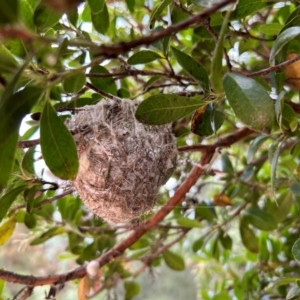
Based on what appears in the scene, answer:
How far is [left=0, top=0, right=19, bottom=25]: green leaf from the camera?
42 cm

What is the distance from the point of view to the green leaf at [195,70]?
0.78 meters

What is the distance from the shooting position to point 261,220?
1.26m

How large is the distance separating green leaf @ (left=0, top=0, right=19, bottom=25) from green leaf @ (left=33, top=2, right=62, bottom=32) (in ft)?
0.63

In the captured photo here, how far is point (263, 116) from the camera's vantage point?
630 millimetres

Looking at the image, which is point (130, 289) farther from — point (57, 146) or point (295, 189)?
point (57, 146)

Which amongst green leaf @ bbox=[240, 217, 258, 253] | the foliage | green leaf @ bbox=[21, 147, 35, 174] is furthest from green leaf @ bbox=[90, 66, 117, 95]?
green leaf @ bbox=[240, 217, 258, 253]

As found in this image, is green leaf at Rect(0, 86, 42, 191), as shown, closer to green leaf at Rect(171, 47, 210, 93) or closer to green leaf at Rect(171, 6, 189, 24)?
green leaf at Rect(171, 47, 210, 93)

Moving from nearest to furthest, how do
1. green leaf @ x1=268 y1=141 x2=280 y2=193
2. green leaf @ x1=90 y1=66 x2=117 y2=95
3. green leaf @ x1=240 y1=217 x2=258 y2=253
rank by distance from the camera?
green leaf @ x1=268 y1=141 x2=280 y2=193 < green leaf @ x1=90 y1=66 x2=117 y2=95 < green leaf @ x1=240 y1=217 x2=258 y2=253

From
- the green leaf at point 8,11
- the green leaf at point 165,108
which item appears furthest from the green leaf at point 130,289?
the green leaf at point 8,11

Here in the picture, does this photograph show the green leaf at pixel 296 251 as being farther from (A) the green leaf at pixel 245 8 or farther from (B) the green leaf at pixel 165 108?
(A) the green leaf at pixel 245 8

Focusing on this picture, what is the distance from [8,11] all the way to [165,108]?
0.39 meters

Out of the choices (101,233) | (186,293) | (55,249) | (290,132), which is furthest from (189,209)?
(186,293)

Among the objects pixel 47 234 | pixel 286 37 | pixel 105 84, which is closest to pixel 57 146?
pixel 286 37

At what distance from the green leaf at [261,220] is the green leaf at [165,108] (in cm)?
56
